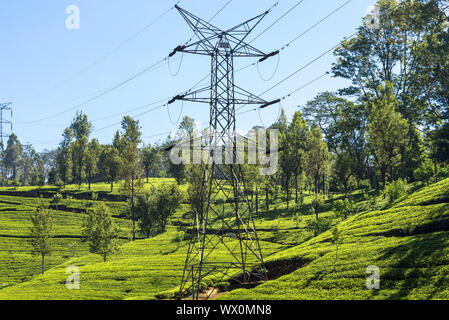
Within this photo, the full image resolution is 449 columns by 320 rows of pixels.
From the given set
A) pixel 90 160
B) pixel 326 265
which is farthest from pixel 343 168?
pixel 90 160

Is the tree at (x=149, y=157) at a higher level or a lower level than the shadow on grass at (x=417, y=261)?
higher

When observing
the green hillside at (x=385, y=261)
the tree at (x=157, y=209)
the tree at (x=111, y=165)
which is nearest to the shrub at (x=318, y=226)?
the green hillside at (x=385, y=261)

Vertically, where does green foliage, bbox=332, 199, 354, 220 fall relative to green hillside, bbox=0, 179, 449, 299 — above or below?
above

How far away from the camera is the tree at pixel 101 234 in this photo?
50344 mm

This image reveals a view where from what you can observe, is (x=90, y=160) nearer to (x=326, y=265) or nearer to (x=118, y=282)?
(x=118, y=282)

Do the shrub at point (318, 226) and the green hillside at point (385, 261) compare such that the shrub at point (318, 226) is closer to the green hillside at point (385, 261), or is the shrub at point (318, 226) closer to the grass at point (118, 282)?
the grass at point (118, 282)

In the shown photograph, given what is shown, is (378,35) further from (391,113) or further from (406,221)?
(406,221)

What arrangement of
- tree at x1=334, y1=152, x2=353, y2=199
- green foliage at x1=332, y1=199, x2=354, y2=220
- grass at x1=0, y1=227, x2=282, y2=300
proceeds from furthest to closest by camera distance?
tree at x1=334, y1=152, x2=353, y2=199
grass at x1=0, y1=227, x2=282, y2=300
green foliage at x1=332, y1=199, x2=354, y2=220

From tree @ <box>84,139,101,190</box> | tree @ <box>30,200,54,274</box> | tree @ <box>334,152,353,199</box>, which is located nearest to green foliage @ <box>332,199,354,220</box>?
tree @ <box>334,152,353,199</box>

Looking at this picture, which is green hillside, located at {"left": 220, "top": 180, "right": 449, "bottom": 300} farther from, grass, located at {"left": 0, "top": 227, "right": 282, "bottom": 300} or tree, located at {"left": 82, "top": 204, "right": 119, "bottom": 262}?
tree, located at {"left": 82, "top": 204, "right": 119, "bottom": 262}

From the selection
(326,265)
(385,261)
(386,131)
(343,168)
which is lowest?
(326,265)

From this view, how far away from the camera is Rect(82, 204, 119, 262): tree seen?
1982 inches

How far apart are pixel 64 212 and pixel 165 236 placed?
3367 centimetres

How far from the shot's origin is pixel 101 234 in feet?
166
